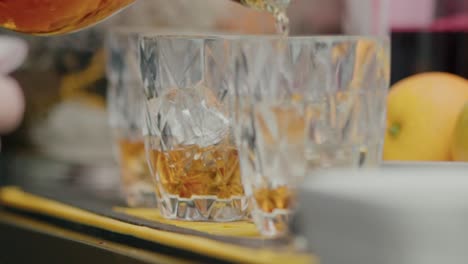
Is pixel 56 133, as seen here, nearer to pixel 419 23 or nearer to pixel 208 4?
pixel 208 4

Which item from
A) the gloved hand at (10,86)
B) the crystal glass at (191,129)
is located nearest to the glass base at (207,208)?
the crystal glass at (191,129)

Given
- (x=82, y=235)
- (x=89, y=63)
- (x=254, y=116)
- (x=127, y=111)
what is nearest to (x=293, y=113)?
(x=254, y=116)

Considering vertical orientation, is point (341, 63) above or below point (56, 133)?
above

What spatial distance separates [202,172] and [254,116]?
0.09m

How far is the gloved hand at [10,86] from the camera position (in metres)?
0.85

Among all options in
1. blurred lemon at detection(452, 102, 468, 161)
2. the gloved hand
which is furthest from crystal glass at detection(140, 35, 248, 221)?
the gloved hand

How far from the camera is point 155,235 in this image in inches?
21.0

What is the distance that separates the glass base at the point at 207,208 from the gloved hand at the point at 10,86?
0.29 metres

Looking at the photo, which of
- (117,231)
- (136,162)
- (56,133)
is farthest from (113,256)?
(56,133)

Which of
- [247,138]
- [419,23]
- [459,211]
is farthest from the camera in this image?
[419,23]

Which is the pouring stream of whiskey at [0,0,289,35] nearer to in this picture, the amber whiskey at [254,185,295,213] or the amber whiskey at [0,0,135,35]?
the amber whiskey at [0,0,135,35]

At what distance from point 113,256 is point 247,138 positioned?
0.29 ft

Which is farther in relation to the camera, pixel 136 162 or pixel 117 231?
pixel 136 162

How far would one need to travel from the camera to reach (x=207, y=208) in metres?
0.60
